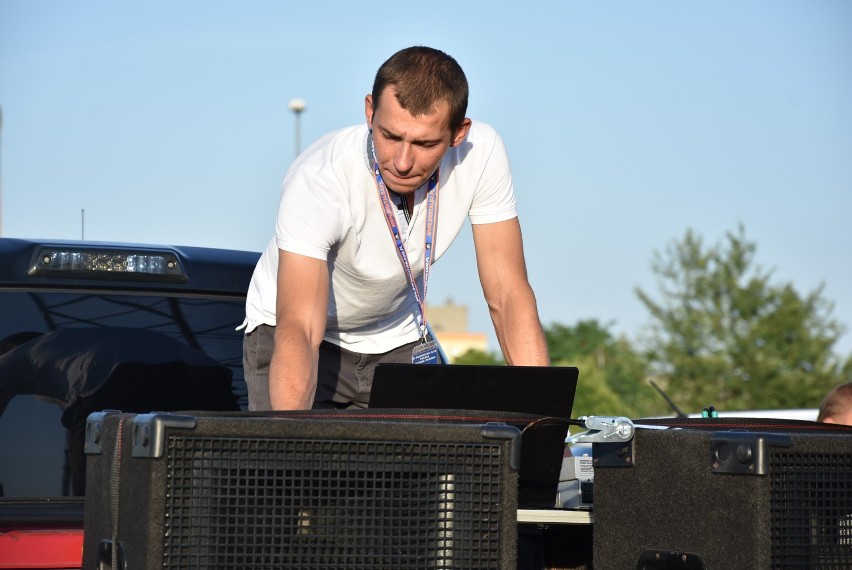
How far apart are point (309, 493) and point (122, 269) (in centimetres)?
158

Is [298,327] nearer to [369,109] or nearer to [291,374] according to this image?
[291,374]

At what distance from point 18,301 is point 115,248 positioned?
30cm

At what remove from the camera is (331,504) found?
2.27m

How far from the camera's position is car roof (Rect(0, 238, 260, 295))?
Result: 3504mm

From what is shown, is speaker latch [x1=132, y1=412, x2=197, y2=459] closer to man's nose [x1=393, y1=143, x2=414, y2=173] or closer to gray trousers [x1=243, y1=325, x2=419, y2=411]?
man's nose [x1=393, y1=143, x2=414, y2=173]

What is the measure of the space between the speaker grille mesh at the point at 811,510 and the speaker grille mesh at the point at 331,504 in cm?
49

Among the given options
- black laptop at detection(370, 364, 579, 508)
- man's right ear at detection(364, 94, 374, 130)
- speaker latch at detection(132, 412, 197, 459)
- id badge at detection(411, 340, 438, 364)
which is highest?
man's right ear at detection(364, 94, 374, 130)

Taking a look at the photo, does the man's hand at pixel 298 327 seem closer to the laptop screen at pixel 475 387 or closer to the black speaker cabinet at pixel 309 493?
the laptop screen at pixel 475 387

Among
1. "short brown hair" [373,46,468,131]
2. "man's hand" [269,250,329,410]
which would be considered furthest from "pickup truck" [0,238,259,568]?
"short brown hair" [373,46,468,131]

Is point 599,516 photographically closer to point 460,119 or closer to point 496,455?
point 496,455

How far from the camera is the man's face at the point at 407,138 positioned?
119 inches

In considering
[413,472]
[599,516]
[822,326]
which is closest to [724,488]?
[599,516]

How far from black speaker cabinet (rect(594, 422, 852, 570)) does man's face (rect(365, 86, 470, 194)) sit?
96 cm

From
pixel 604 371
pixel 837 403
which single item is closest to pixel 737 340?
pixel 604 371
